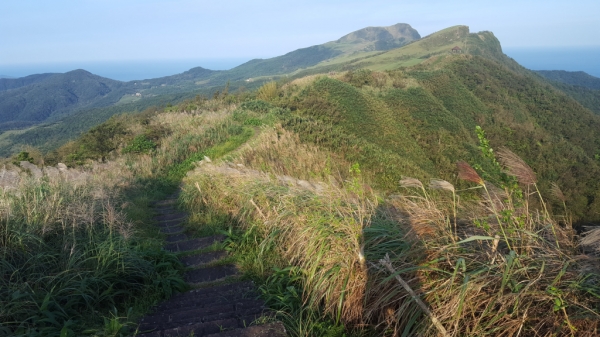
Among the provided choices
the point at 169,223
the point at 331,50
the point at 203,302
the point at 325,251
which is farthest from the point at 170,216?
the point at 331,50

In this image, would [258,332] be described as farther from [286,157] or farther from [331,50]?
[331,50]

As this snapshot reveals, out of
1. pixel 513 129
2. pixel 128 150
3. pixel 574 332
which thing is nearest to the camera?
pixel 574 332

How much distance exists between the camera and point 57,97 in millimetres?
107250

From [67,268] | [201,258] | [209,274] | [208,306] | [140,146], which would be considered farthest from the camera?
[140,146]

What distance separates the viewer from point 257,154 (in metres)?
9.45

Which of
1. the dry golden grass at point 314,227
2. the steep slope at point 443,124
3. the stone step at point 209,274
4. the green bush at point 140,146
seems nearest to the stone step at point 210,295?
the stone step at point 209,274

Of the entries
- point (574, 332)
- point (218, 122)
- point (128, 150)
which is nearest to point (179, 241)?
point (574, 332)

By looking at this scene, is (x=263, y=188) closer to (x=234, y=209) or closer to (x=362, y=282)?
(x=234, y=209)

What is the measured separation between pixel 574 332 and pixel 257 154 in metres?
7.82

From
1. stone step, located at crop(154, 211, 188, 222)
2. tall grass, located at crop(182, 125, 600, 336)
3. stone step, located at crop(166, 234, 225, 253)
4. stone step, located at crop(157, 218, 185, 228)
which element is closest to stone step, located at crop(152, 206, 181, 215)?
stone step, located at crop(154, 211, 188, 222)

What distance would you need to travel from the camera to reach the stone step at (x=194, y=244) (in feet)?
16.7

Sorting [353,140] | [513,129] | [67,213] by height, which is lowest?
[513,129]

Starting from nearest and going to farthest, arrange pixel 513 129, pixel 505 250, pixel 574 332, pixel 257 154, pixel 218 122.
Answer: pixel 574 332, pixel 505 250, pixel 257 154, pixel 218 122, pixel 513 129

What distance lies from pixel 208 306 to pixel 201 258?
1263 millimetres
